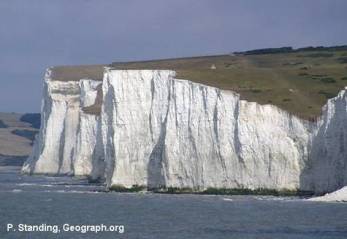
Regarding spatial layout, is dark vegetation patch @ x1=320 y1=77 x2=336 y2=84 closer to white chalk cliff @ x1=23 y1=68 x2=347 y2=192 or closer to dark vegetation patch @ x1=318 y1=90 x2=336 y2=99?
dark vegetation patch @ x1=318 y1=90 x2=336 y2=99

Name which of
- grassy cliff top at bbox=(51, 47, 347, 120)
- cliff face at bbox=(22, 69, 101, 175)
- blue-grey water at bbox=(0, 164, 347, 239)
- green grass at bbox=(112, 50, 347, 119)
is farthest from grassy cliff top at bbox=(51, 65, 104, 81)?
blue-grey water at bbox=(0, 164, 347, 239)

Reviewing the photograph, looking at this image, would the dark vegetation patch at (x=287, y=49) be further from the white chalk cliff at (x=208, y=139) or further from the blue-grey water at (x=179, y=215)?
the blue-grey water at (x=179, y=215)

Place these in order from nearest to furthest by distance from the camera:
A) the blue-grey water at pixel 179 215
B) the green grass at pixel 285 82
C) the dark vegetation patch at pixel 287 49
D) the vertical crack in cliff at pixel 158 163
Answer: the blue-grey water at pixel 179 215 < the green grass at pixel 285 82 < the vertical crack in cliff at pixel 158 163 < the dark vegetation patch at pixel 287 49

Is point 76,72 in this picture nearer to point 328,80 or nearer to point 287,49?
point 287,49

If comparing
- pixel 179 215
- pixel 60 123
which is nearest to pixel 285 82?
pixel 179 215

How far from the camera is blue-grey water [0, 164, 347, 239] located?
157 feet

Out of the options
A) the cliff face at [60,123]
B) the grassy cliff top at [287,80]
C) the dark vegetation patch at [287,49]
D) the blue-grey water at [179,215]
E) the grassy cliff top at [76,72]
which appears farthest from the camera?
the grassy cliff top at [76,72]

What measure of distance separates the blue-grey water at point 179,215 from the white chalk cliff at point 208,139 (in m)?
3.24

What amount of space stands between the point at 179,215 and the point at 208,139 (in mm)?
20155

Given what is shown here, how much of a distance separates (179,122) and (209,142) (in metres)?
3.14

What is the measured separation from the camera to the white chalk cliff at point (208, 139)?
71438 millimetres

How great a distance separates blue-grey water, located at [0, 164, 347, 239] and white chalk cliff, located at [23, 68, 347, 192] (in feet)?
10.6

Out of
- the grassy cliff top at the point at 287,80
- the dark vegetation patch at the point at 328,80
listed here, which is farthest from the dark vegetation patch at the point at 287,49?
the dark vegetation patch at the point at 328,80

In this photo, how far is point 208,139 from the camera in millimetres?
76500
